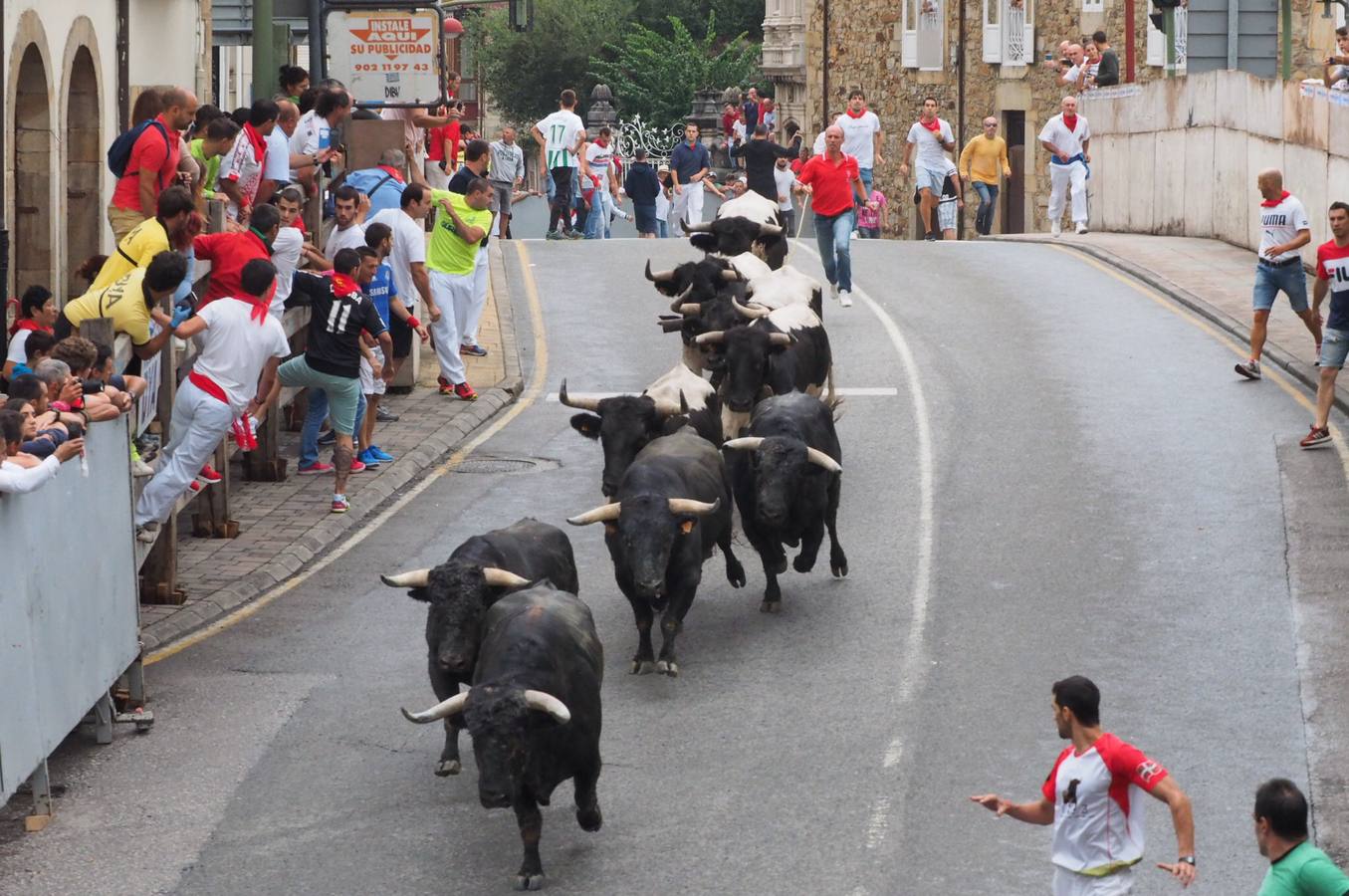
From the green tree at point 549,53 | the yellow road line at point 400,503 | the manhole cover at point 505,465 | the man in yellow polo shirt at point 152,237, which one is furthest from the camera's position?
the green tree at point 549,53

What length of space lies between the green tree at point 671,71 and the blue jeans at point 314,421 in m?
55.5

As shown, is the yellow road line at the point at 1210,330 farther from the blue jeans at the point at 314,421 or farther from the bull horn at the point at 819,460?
the blue jeans at the point at 314,421

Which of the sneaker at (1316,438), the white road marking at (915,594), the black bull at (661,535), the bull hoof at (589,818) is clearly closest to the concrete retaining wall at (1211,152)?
the white road marking at (915,594)

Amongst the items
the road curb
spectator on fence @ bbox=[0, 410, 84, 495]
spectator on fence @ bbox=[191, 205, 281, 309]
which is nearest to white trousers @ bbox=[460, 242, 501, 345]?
spectator on fence @ bbox=[191, 205, 281, 309]

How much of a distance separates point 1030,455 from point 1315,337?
4.24 meters

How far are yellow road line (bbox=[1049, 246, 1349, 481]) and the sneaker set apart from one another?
13 cm

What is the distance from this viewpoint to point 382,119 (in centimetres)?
2205

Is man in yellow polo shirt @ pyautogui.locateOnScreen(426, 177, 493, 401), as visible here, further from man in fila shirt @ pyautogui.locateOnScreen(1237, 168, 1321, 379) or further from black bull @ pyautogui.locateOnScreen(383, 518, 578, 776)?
black bull @ pyautogui.locateOnScreen(383, 518, 578, 776)

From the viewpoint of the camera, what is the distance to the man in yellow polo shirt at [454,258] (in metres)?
21.4

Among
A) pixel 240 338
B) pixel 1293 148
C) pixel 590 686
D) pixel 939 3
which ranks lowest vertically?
pixel 590 686

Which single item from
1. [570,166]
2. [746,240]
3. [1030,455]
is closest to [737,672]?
[1030,455]

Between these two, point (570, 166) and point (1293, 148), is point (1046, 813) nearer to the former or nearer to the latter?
point (1293, 148)

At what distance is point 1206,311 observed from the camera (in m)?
25.3

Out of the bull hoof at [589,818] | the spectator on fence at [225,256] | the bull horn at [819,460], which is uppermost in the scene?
the spectator on fence at [225,256]
